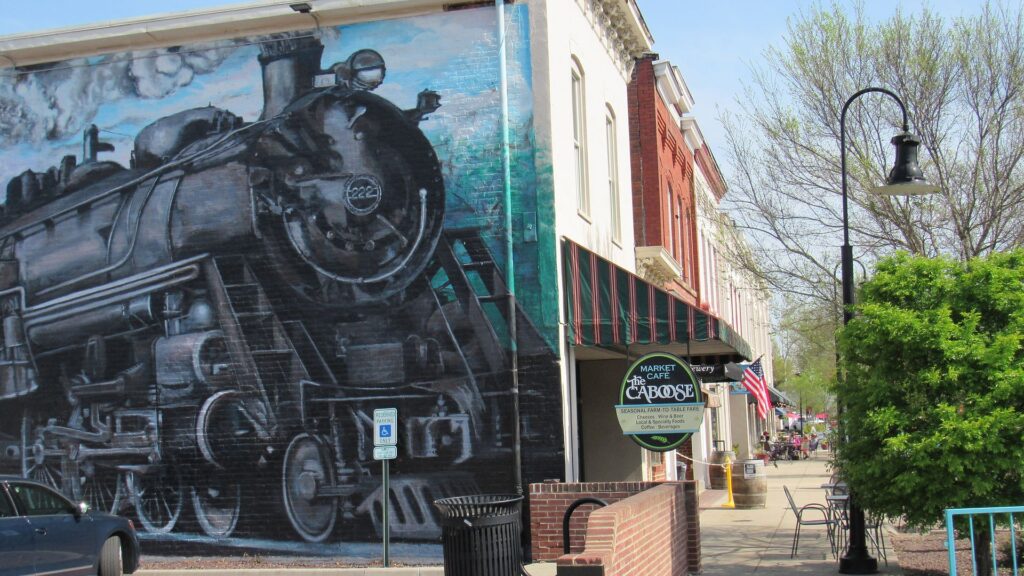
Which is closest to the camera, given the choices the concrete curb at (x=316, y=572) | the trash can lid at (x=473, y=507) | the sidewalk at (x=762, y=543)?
the trash can lid at (x=473, y=507)

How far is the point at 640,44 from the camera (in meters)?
21.0

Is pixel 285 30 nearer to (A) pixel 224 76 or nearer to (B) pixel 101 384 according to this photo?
(A) pixel 224 76

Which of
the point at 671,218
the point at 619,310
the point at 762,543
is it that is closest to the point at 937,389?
the point at 619,310

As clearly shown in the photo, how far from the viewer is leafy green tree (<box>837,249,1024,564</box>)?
11.0 m

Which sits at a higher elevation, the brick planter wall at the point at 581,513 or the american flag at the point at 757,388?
the american flag at the point at 757,388

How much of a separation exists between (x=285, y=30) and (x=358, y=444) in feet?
19.9

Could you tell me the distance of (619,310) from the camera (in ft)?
48.8

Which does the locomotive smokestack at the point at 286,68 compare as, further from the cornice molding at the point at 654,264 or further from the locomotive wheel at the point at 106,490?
the cornice molding at the point at 654,264

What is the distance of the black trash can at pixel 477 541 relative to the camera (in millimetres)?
8789

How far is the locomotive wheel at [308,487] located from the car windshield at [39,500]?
3338 mm

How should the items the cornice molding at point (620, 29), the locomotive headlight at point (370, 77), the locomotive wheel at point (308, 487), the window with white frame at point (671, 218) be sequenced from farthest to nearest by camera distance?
the window with white frame at point (671, 218)
the cornice molding at point (620, 29)
the locomotive headlight at point (370, 77)
the locomotive wheel at point (308, 487)

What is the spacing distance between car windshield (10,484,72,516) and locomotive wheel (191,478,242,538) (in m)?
3.01

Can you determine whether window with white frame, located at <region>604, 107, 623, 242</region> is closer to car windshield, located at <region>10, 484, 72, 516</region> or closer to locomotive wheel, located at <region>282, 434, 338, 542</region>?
locomotive wheel, located at <region>282, 434, 338, 542</region>

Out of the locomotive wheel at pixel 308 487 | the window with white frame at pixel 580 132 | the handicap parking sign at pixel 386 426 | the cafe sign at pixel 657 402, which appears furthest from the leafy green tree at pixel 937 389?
the locomotive wheel at pixel 308 487
